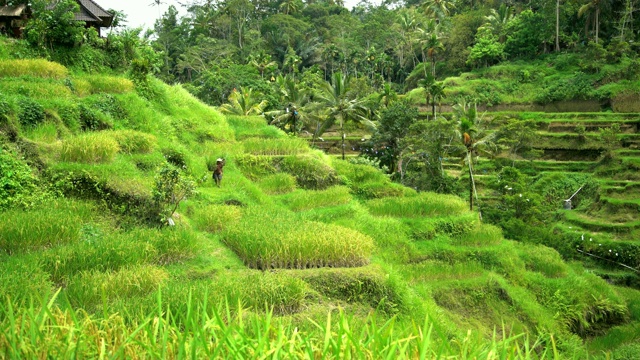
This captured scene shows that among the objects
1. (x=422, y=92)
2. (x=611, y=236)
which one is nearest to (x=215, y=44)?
(x=422, y=92)

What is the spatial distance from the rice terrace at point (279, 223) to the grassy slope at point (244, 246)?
0.04 metres

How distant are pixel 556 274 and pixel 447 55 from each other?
1311 inches

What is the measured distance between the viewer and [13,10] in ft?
44.5

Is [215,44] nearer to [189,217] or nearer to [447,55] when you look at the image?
[447,55]

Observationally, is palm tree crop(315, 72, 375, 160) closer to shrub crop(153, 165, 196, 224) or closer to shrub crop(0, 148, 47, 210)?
shrub crop(153, 165, 196, 224)

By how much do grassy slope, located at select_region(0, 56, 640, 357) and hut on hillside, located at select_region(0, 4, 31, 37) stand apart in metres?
2.98

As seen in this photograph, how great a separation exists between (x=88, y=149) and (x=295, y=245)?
3733 mm

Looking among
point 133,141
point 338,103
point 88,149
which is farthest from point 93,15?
point 338,103

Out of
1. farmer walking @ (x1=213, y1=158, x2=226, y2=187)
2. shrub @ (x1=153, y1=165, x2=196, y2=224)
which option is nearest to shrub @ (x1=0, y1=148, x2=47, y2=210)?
shrub @ (x1=153, y1=165, x2=196, y2=224)

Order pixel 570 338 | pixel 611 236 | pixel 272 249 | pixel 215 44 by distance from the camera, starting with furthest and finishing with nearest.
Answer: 1. pixel 215 44
2. pixel 611 236
3. pixel 570 338
4. pixel 272 249

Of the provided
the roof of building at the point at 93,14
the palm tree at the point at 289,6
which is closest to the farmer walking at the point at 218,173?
the roof of building at the point at 93,14

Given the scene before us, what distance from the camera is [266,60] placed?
4078 cm

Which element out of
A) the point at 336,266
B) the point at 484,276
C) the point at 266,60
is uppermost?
the point at 266,60

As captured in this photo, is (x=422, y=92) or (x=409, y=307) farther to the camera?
(x=422, y=92)
